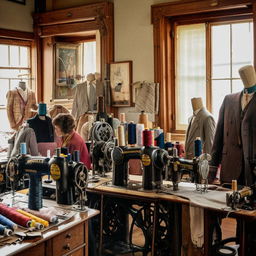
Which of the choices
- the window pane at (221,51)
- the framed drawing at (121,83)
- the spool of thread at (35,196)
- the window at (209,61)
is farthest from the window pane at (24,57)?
the spool of thread at (35,196)

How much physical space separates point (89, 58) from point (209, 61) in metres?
2.37

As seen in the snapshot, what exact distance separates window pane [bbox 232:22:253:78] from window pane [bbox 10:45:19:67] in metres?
3.67

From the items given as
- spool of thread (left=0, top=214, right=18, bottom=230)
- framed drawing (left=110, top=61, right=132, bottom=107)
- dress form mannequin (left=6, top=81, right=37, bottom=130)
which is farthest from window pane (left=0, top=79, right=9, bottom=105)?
spool of thread (left=0, top=214, right=18, bottom=230)

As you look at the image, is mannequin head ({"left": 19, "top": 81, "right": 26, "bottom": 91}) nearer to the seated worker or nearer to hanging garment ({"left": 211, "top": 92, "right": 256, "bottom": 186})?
the seated worker

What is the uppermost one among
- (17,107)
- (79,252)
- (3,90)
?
(3,90)

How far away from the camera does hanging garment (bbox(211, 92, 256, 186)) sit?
3578 mm

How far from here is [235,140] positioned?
3709 millimetres

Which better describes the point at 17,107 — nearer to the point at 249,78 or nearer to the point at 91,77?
the point at 91,77

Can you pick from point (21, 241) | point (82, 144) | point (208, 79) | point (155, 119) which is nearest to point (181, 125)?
point (155, 119)

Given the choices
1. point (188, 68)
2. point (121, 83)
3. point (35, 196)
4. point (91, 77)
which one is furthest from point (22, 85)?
point (35, 196)

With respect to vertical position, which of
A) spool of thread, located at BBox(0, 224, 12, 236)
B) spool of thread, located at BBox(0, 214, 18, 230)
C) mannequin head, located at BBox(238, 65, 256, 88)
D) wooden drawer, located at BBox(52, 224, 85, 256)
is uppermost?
mannequin head, located at BBox(238, 65, 256, 88)

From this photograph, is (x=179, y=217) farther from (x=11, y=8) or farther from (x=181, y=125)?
(x=11, y=8)

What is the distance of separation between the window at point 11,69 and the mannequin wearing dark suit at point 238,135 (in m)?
4.41

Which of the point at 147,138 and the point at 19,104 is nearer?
the point at 147,138
